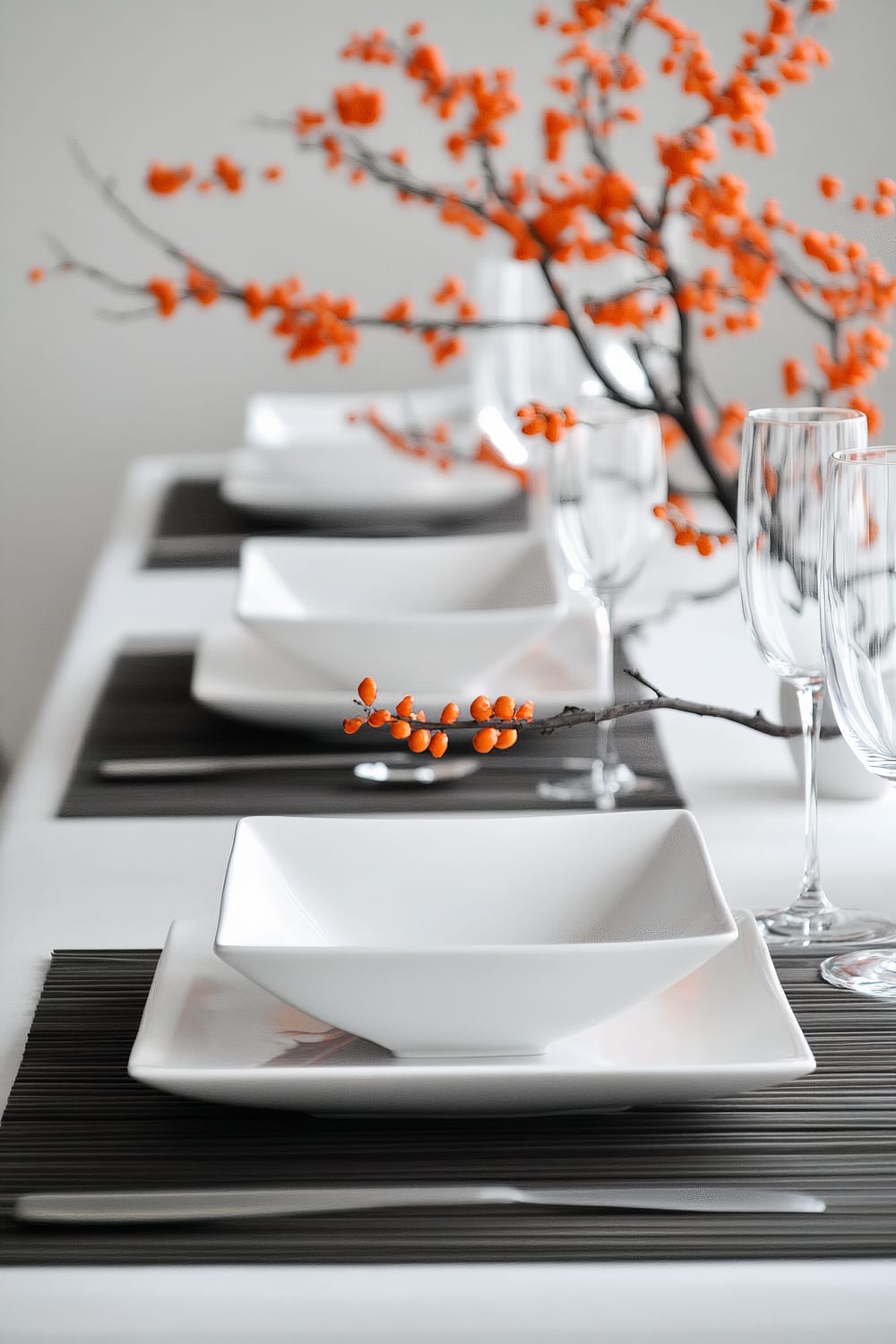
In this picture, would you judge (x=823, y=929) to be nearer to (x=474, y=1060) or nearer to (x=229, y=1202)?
(x=474, y=1060)

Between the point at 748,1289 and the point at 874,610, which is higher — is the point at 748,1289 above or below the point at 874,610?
below

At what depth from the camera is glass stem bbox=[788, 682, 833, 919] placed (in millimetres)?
862

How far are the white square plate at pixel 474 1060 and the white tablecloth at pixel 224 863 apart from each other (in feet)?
0.23

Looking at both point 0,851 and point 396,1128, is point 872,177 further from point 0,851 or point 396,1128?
point 396,1128

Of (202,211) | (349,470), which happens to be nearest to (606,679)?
(349,470)

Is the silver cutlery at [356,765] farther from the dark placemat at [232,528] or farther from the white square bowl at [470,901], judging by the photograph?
the dark placemat at [232,528]

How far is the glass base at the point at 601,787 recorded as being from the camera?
107cm

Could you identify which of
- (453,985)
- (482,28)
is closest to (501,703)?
(453,985)

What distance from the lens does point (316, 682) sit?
1.25 metres

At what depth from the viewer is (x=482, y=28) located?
3.25 m

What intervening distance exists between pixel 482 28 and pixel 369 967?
3.00 m

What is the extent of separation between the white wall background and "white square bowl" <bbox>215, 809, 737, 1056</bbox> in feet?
8.82

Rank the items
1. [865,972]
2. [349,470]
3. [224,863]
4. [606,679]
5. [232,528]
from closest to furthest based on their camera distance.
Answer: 1. [865,972]
2. [224,863]
3. [606,679]
4. [232,528]
5. [349,470]

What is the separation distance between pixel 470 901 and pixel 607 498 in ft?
1.35
